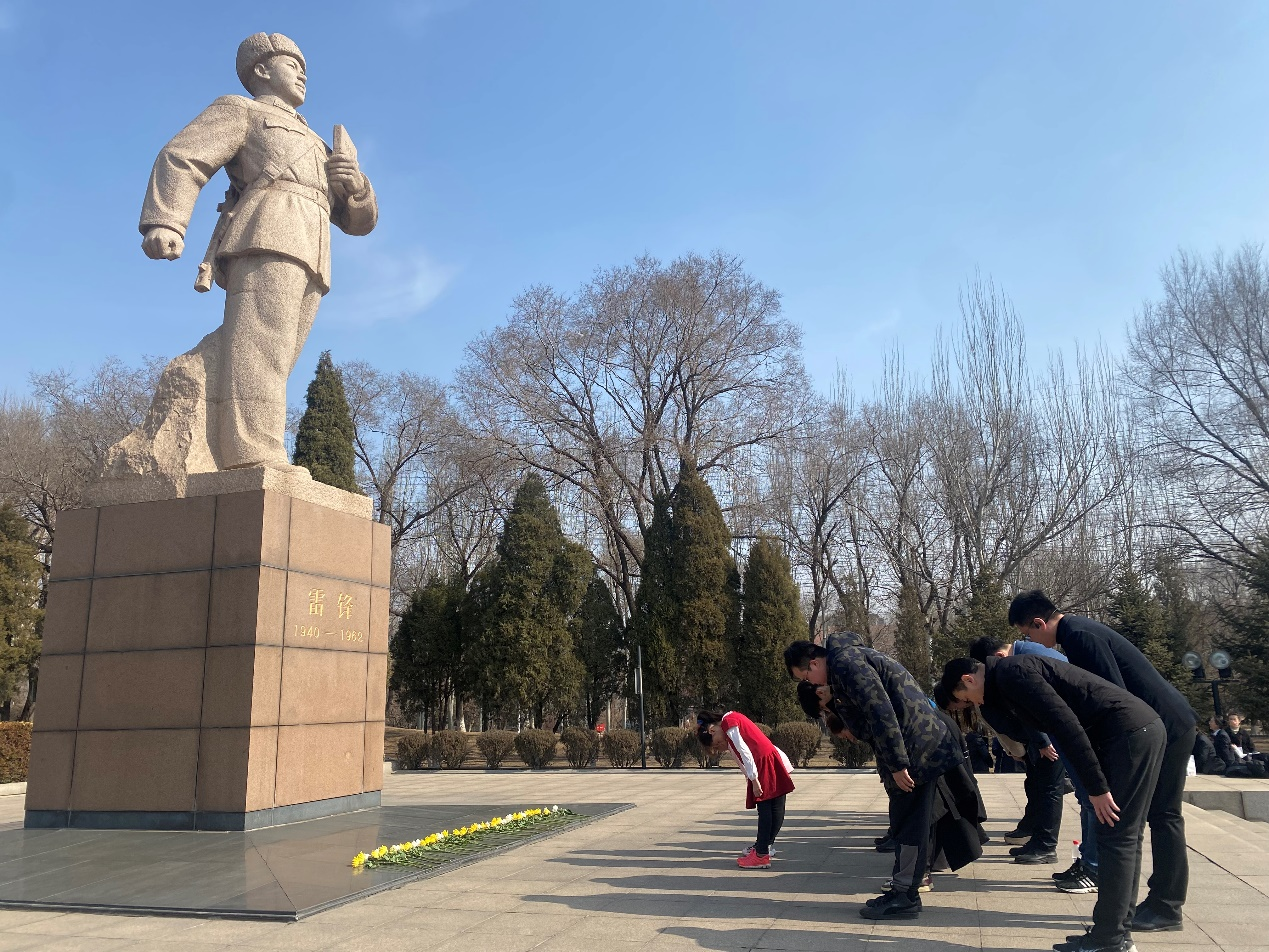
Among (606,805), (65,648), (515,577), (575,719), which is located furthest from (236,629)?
(575,719)

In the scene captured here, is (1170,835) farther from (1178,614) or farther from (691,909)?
(1178,614)

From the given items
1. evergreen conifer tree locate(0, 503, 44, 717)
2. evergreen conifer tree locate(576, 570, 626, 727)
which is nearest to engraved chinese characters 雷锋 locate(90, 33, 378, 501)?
evergreen conifer tree locate(576, 570, 626, 727)

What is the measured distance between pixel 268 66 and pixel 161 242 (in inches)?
80.5

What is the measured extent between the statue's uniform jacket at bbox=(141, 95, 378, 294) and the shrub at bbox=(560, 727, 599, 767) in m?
12.1

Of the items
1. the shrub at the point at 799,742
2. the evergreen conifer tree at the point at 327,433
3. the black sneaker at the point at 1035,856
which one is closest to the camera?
the black sneaker at the point at 1035,856

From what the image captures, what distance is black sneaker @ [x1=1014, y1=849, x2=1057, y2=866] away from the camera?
5719mm

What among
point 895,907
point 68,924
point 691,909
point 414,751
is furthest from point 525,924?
point 414,751

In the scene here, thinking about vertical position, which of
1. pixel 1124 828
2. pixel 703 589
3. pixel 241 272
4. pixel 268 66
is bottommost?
pixel 1124 828

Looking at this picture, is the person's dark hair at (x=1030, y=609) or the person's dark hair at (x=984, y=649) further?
the person's dark hair at (x=984, y=649)

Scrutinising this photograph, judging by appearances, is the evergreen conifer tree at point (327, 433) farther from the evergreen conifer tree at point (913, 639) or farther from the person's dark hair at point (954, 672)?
the person's dark hair at point (954, 672)

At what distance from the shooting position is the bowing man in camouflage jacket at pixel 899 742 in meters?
4.39

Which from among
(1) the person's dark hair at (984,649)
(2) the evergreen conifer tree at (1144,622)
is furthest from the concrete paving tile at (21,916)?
(2) the evergreen conifer tree at (1144,622)

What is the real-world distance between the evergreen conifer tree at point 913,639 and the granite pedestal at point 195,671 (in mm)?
18077

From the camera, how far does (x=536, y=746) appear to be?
59.0 ft
